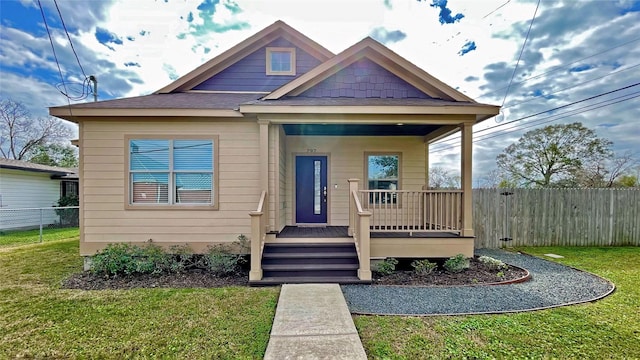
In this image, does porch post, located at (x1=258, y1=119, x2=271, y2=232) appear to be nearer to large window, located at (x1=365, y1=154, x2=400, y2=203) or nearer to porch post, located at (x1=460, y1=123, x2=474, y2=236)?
large window, located at (x1=365, y1=154, x2=400, y2=203)

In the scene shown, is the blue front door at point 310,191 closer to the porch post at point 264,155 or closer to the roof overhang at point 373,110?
the porch post at point 264,155

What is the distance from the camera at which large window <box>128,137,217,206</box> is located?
6.32 m

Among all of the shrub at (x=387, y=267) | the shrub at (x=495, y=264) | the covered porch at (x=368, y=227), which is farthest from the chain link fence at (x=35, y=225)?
the shrub at (x=495, y=264)

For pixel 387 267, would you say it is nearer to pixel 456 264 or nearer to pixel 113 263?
pixel 456 264

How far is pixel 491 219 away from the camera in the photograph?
8656 mm

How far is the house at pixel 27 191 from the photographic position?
12.6 metres

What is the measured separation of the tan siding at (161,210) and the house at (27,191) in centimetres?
850

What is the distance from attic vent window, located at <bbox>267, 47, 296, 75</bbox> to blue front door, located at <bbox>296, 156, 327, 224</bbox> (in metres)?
2.60

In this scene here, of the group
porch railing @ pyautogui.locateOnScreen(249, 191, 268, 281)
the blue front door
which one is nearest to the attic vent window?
the blue front door

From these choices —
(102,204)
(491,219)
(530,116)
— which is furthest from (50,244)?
(530,116)

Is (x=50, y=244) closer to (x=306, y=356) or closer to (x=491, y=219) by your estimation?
(x=306, y=356)

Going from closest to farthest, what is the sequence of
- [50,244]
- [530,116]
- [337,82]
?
[337,82] < [50,244] < [530,116]

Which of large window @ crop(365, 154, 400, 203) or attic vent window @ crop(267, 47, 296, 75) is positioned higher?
attic vent window @ crop(267, 47, 296, 75)

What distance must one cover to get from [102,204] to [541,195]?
11725mm
